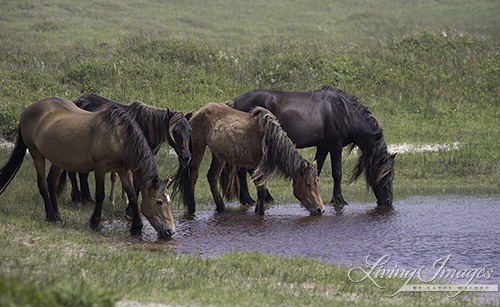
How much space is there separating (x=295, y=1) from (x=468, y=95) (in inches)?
928

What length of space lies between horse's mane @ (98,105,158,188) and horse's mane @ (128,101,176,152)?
38.2 inches

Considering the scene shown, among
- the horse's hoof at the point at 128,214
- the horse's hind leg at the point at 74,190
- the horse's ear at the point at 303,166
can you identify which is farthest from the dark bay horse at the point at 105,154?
the horse's ear at the point at 303,166

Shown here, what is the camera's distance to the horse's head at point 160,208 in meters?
8.17

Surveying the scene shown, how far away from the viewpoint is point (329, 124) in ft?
38.0

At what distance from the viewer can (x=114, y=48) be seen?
71.3 ft

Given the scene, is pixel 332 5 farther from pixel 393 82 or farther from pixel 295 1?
pixel 393 82

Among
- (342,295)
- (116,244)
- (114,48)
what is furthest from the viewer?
(114,48)

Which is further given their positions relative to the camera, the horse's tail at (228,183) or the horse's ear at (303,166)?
the horse's tail at (228,183)

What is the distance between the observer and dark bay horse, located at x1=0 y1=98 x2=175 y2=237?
812 centimetres

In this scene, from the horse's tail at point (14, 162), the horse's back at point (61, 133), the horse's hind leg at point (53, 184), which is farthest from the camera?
the horse's tail at point (14, 162)

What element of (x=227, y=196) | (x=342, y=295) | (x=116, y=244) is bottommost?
(x=227, y=196)

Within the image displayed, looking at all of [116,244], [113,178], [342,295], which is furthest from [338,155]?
[342,295]

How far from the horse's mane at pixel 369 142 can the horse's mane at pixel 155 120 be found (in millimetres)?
3663

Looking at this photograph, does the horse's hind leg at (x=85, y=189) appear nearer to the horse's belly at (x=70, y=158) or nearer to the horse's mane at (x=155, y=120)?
the horse's mane at (x=155, y=120)
